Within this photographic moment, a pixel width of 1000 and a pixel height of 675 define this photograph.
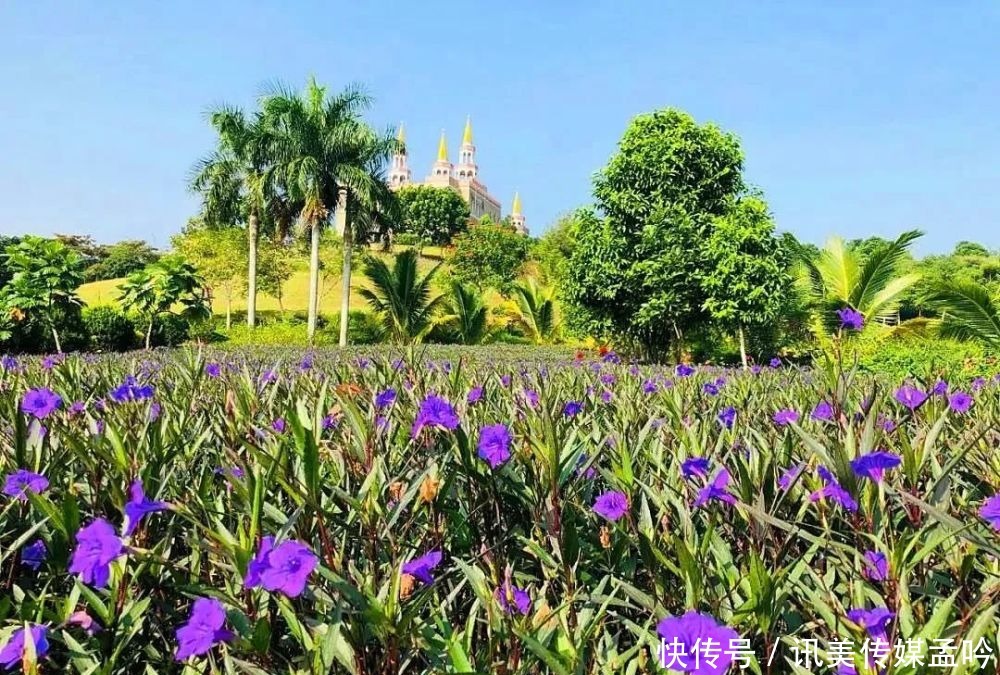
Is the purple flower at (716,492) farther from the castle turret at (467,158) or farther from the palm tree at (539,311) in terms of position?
the castle turret at (467,158)

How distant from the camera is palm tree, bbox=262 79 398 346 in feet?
65.9

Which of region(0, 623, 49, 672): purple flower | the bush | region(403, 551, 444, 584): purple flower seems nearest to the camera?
region(0, 623, 49, 672): purple flower

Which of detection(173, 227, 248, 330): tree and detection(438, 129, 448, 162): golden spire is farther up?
detection(438, 129, 448, 162): golden spire

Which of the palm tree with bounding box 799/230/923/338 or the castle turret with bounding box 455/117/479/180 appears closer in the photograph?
the palm tree with bounding box 799/230/923/338

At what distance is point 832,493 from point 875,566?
6.0 inches

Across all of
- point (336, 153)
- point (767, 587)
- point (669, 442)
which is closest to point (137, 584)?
point (767, 587)

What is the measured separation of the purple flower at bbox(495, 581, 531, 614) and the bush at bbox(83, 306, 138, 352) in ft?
70.7

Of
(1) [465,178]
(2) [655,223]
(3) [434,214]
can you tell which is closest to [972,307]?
(2) [655,223]

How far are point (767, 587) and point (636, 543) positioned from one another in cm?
36

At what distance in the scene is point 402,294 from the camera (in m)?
22.6

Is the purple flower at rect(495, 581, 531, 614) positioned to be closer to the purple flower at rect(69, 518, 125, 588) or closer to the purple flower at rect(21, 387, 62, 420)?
the purple flower at rect(69, 518, 125, 588)

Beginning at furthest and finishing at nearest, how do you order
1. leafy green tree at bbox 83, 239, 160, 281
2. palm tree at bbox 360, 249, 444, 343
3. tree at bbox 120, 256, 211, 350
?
leafy green tree at bbox 83, 239, 160, 281 → palm tree at bbox 360, 249, 444, 343 → tree at bbox 120, 256, 211, 350

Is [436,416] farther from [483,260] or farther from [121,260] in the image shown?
[121,260]

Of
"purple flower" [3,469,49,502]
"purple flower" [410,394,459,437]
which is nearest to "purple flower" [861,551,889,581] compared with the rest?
"purple flower" [410,394,459,437]
